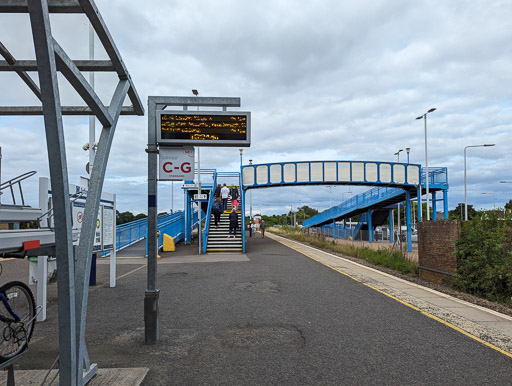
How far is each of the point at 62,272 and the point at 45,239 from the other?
0.95 metres

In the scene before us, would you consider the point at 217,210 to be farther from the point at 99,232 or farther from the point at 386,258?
the point at 99,232

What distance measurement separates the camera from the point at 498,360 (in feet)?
16.1

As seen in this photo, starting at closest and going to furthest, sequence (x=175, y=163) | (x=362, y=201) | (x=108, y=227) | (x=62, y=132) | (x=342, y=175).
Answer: (x=62, y=132) → (x=175, y=163) → (x=108, y=227) → (x=342, y=175) → (x=362, y=201)

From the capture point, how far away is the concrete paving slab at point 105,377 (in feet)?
13.9

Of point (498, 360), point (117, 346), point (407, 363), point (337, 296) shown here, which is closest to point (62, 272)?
point (117, 346)

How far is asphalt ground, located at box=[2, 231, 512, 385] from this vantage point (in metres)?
4.55

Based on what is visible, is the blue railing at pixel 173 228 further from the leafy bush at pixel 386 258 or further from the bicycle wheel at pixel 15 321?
the bicycle wheel at pixel 15 321

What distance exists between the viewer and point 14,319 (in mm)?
4188

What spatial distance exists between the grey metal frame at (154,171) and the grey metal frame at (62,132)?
1.42m

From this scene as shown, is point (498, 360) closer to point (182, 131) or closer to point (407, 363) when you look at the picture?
point (407, 363)

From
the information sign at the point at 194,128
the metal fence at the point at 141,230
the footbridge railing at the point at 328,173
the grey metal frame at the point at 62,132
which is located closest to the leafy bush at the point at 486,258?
the information sign at the point at 194,128

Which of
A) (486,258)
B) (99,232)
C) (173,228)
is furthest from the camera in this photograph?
→ (173,228)

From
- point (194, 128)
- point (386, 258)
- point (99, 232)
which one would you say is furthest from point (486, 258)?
point (99, 232)

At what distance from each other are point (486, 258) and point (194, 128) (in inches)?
303
